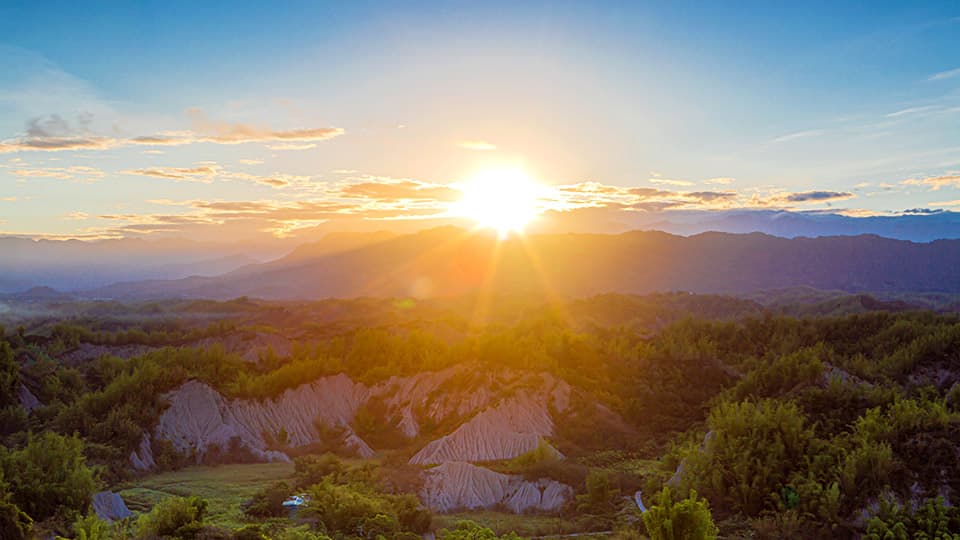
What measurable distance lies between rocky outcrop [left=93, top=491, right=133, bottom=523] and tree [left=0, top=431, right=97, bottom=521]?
750 millimetres

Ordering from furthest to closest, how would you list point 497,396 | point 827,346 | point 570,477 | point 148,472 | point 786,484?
point 827,346 < point 497,396 < point 148,472 < point 570,477 < point 786,484

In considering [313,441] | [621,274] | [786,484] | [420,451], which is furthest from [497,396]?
[621,274]

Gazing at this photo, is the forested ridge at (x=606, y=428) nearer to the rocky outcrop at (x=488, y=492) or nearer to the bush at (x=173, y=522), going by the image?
the bush at (x=173, y=522)

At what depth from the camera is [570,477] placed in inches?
834

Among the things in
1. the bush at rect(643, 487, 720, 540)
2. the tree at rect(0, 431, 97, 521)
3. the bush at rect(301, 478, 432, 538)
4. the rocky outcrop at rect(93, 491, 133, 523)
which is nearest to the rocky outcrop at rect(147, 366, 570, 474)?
the bush at rect(301, 478, 432, 538)

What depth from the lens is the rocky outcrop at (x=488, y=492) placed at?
20.5 m

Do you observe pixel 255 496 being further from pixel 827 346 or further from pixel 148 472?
pixel 827 346

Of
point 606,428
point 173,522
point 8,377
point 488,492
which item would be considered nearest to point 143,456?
point 8,377

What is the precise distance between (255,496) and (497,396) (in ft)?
41.8

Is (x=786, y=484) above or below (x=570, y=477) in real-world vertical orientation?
above

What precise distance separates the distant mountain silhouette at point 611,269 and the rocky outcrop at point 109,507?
126755 millimetres

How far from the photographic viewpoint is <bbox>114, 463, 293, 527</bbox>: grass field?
18.9 m

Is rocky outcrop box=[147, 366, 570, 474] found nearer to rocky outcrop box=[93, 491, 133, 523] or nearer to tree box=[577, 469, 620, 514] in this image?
tree box=[577, 469, 620, 514]

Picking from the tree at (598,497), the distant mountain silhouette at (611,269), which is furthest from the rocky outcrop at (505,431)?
the distant mountain silhouette at (611,269)
